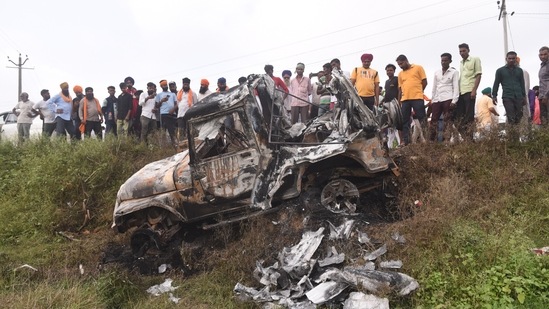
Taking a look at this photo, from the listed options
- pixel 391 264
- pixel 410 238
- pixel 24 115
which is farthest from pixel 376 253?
pixel 24 115

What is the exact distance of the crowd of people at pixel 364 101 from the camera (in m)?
8.02

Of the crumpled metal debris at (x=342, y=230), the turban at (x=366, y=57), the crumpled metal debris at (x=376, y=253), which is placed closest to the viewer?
the crumpled metal debris at (x=376, y=253)

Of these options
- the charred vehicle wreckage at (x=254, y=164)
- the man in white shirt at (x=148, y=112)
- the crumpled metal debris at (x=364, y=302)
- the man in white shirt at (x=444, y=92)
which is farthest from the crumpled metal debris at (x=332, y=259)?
the man in white shirt at (x=148, y=112)

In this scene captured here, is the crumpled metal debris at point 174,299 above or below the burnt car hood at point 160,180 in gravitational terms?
below

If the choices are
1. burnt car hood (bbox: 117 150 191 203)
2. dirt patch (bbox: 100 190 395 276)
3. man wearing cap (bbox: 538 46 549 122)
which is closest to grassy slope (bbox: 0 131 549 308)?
dirt patch (bbox: 100 190 395 276)

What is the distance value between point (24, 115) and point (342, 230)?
10.6 metres

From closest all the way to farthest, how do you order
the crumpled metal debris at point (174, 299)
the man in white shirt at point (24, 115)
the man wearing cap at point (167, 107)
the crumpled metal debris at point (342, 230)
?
the crumpled metal debris at point (174, 299) → the crumpled metal debris at point (342, 230) → the man wearing cap at point (167, 107) → the man in white shirt at point (24, 115)

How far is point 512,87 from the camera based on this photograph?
793 cm

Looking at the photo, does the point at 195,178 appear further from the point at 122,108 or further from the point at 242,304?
the point at 122,108

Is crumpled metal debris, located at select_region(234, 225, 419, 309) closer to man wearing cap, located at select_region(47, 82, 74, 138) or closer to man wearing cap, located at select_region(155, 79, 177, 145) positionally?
man wearing cap, located at select_region(155, 79, 177, 145)

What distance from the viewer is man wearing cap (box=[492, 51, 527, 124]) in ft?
26.0

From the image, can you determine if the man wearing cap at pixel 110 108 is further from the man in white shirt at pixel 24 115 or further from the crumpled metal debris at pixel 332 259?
the crumpled metal debris at pixel 332 259

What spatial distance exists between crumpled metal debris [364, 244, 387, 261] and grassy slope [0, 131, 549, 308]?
0.15 m

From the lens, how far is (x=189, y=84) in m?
10.8
